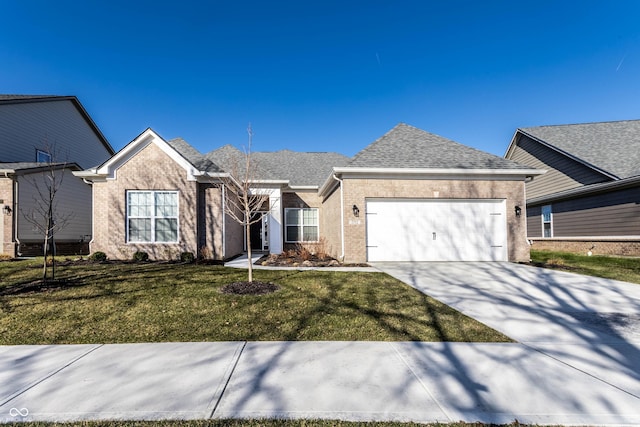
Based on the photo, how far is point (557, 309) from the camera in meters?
5.62

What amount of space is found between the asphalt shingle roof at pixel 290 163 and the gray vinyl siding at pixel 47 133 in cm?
862

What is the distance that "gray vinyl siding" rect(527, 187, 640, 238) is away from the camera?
12538 millimetres

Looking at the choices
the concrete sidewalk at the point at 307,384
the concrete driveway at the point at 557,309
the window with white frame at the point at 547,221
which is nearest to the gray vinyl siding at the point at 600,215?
the window with white frame at the point at 547,221

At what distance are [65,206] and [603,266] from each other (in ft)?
80.6

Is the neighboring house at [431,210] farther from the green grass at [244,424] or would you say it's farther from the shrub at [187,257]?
the green grass at [244,424]

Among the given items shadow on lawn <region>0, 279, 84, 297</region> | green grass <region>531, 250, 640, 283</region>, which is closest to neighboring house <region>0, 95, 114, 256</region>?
shadow on lawn <region>0, 279, 84, 297</region>

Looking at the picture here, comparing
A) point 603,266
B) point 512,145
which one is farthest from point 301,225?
point 512,145

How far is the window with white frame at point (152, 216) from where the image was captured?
38.2ft

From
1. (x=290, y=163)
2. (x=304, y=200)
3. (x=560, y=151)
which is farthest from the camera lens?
(x=290, y=163)

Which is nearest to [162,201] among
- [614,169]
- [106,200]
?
[106,200]

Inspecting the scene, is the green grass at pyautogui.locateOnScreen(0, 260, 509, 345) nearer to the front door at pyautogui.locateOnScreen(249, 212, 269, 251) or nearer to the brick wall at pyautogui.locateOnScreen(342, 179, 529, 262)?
the brick wall at pyautogui.locateOnScreen(342, 179, 529, 262)

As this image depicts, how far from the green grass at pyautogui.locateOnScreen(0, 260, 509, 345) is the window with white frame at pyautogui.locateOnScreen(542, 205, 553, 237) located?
599 inches

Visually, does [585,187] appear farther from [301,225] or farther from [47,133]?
[47,133]

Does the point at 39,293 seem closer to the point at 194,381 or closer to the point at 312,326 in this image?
the point at 194,381
